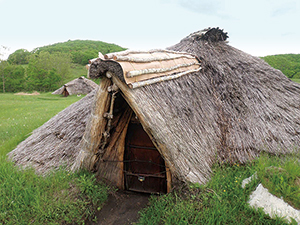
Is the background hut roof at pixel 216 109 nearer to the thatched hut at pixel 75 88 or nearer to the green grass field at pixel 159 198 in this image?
the green grass field at pixel 159 198

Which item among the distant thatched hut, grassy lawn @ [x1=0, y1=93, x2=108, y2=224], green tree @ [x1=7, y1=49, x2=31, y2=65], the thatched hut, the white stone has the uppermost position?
green tree @ [x1=7, y1=49, x2=31, y2=65]

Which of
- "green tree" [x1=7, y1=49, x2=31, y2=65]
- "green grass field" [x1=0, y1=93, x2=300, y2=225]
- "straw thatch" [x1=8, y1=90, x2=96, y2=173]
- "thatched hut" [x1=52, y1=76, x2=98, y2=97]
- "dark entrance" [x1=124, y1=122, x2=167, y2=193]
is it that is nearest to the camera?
"green grass field" [x1=0, y1=93, x2=300, y2=225]

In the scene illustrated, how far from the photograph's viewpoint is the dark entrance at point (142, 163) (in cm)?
432

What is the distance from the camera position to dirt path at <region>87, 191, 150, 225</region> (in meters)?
3.64

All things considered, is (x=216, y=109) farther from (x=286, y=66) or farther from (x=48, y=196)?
(x=286, y=66)

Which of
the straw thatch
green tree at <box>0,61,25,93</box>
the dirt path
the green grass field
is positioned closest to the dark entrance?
the dirt path

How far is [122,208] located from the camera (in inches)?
155

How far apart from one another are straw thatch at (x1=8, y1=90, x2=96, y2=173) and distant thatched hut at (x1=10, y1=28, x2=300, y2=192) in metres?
0.03

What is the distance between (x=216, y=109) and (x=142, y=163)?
2242mm

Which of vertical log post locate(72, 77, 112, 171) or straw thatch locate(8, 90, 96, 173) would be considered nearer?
vertical log post locate(72, 77, 112, 171)

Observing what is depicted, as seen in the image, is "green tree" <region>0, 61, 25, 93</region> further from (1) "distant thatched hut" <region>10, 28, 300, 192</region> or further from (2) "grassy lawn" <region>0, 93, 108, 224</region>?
(2) "grassy lawn" <region>0, 93, 108, 224</region>

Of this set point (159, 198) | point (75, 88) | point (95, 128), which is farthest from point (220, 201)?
point (75, 88)

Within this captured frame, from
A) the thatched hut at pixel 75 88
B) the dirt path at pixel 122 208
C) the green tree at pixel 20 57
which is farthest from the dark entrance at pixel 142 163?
the green tree at pixel 20 57

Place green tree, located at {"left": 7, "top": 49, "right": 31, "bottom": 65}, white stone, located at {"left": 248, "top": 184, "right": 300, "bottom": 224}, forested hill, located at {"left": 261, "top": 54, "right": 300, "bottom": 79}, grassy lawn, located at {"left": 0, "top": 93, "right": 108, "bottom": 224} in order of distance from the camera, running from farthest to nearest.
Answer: green tree, located at {"left": 7, "top": 49, "right": 31, "bottom": 65}, forested hill, located at {"left": 261, "top": 54, "right": 300, "bottom": 79}, grassy lawn, located at {"left": 0, "top": 93, "right": 108, "bottom": 224}, white stone, located at {"left": 248, "top": 184, "right": 300, "bottom": 224}
